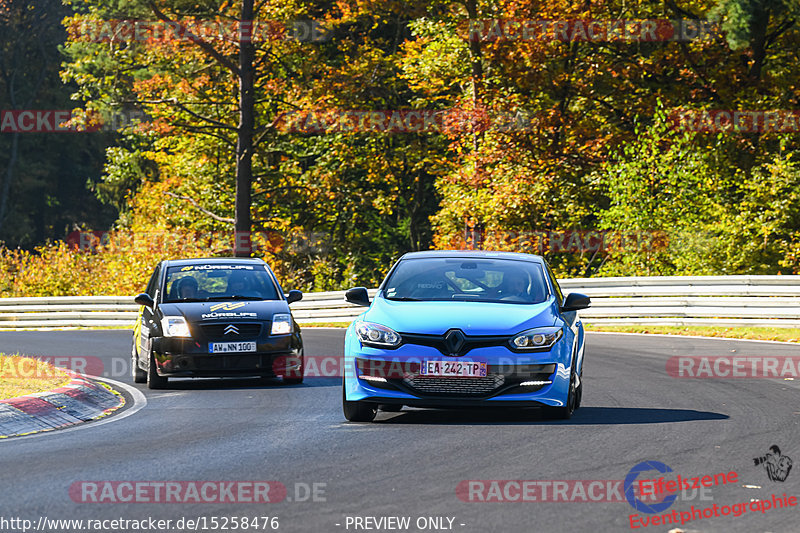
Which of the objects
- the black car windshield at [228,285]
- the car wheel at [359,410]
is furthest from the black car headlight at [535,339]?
the black car windshield at [228,285]

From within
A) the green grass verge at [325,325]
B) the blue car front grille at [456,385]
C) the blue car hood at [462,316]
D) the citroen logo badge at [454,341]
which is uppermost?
the blue car hood at [462,316]

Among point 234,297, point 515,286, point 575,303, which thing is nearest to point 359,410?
point 515,286

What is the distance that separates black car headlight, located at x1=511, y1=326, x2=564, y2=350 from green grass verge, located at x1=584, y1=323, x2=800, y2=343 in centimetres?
1185

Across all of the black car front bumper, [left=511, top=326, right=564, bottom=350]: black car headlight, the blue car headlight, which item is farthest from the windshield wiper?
[left=511, top=326, right=564, bottom=350]: black car headlight

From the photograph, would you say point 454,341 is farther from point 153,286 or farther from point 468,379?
point 153,286

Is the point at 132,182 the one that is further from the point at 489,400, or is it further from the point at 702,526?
the point at 702,526

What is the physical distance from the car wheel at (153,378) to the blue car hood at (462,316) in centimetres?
475

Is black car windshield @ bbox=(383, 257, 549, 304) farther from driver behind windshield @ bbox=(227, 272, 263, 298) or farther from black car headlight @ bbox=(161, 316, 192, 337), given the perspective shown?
driver behind windshield @ bbox=(227, 272, 263, 298)

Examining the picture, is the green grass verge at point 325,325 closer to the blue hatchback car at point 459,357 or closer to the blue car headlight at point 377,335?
the blue hatchback car at point 459,357

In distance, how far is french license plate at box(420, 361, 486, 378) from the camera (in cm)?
1073

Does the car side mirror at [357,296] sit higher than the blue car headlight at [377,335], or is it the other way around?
the car side mirror at [357,296]

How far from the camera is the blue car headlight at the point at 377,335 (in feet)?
35.8

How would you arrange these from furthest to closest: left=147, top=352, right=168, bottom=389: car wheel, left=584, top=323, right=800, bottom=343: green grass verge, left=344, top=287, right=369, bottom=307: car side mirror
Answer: left=584, top=323, right=800, bottom=343: green grass verge
left=147, top=352, right=168, bottom=389: car wheel
left=344, top=287, right=369, bottom=307: car side mirror

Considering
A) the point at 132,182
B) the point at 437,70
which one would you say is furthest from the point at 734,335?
the point at 132,182
